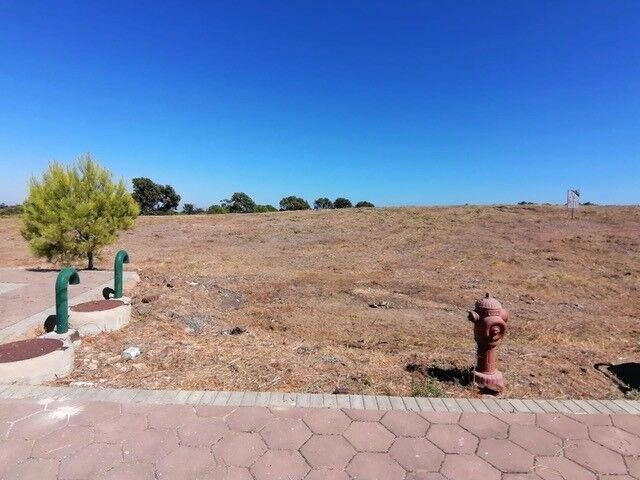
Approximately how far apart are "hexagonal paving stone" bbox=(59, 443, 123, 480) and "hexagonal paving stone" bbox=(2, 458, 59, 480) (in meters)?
0.04

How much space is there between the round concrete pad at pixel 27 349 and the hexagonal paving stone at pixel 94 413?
91 cm

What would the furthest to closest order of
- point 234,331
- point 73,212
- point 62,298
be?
point 73,212 → point 234,331 → point 62,298

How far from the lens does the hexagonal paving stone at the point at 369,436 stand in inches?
93.3

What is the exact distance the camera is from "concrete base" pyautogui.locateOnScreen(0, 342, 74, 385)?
122 inches

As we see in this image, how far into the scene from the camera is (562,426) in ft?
8.63

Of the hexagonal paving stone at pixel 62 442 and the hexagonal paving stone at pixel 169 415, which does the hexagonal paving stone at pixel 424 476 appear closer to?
the hexagonal paving stone at pixel 169 415

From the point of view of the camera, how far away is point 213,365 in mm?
3750

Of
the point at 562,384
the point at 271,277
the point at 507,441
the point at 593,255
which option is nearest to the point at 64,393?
the point at 507,441

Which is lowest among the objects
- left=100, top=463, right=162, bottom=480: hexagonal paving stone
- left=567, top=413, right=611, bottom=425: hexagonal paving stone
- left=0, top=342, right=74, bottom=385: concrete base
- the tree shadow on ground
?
the tree shadow on ground

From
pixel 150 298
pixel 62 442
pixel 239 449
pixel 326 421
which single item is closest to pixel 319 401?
pixel 326 421

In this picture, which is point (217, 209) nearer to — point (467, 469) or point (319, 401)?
point (319, 401)

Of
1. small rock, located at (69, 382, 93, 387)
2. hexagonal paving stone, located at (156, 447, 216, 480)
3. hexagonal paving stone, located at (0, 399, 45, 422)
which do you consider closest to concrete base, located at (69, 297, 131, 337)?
small rock, located at (69, 382, 93, 387)

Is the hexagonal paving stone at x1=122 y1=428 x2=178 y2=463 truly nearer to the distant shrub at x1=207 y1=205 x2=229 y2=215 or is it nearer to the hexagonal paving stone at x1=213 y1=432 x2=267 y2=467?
the hexagonal paving stone at x1=213 y1=432 x2=267 y2=467

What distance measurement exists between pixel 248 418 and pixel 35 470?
3.75 feet
